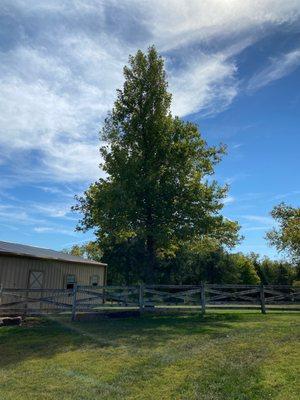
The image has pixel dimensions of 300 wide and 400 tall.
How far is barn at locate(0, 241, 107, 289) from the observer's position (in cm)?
2298

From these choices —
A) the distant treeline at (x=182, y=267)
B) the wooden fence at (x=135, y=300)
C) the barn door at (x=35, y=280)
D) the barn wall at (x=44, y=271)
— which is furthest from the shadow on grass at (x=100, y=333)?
the distant treeline at (x=182, y=267)

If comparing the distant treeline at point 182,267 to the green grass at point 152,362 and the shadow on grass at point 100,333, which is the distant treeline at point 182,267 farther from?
the green grass at point 152,362

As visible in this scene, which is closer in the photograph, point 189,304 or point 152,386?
point 152,386

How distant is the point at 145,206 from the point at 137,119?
585 centimetres

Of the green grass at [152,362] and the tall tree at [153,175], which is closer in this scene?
the green grass at [152,362]

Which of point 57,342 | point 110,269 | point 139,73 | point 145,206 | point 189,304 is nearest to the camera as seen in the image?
point 57,342

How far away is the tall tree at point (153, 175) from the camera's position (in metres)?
25.7

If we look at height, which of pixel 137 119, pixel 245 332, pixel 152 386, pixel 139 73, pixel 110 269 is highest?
pixel 139 73

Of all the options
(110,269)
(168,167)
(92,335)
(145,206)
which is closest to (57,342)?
(92,335)

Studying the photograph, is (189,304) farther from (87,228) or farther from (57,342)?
(87,228)

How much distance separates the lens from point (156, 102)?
27703mm

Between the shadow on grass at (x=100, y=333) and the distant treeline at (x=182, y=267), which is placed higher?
the distant treeline at (x=182, y=267)

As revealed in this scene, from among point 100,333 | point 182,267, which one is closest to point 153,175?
point 100,333

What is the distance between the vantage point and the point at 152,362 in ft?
34.8
